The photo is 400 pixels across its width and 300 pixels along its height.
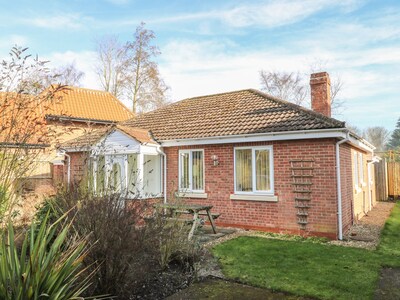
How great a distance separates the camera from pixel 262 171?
1054 cm

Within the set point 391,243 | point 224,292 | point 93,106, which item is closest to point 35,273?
point 224,292

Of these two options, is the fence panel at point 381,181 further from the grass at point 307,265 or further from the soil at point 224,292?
the soil at point 224,292

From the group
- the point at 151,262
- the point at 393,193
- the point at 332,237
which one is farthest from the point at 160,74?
the point at 151,262

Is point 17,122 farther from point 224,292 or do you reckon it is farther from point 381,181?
point 381,181

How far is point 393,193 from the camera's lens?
19156mm

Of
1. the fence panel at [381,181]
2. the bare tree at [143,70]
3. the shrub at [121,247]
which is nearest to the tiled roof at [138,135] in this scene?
the shrub at [121,247]

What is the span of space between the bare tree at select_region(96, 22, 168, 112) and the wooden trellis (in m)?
23.3

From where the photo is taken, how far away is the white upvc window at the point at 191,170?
11.9 m

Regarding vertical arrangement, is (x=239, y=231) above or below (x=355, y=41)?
below

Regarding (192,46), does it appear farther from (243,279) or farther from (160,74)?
(160,74)

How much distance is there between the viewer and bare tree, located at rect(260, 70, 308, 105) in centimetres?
3641

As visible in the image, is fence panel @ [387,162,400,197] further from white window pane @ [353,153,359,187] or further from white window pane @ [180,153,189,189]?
white window pane @ [180,153,189,189]

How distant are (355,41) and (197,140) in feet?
34.4

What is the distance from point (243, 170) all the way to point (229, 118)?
8.13 ft
